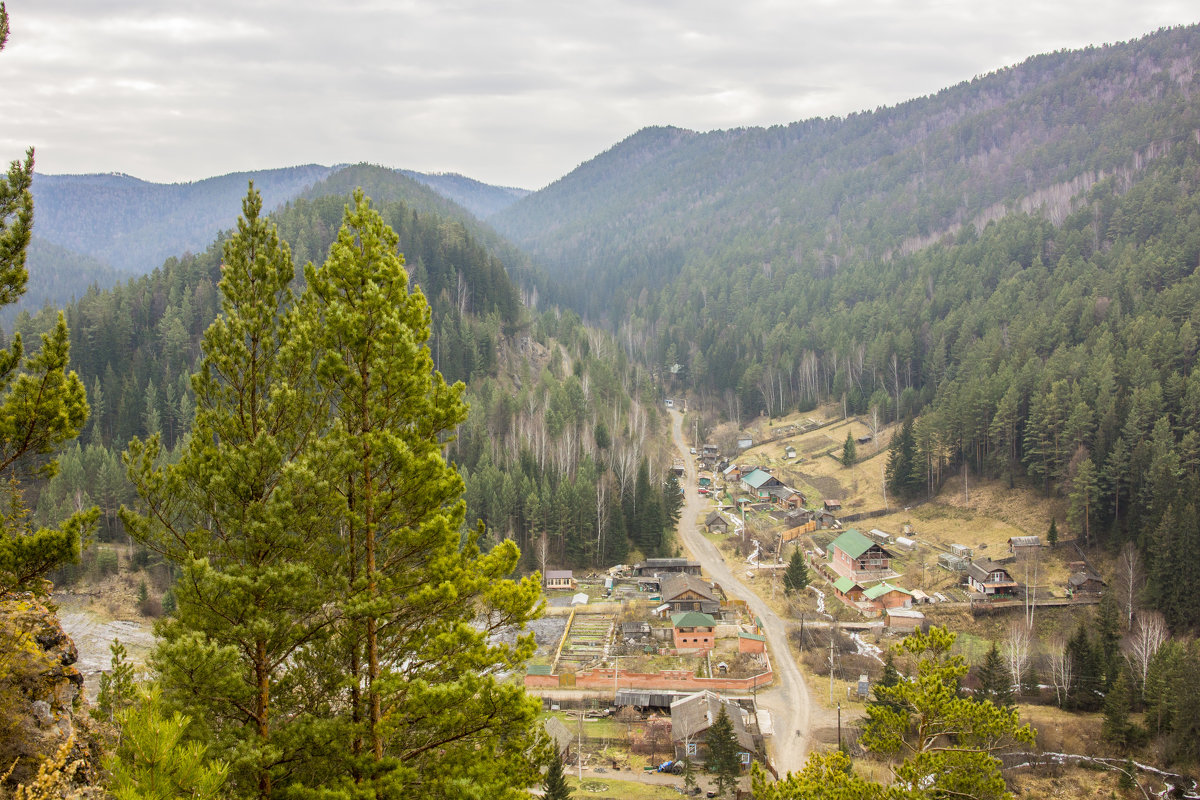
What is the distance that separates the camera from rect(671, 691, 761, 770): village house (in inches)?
1229

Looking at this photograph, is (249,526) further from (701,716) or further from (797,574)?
(797,574)

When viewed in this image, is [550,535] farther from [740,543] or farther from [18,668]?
[18,668]

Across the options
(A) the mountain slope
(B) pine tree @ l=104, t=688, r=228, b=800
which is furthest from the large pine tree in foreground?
(A) the mountain slope

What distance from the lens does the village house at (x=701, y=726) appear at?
31.2 m

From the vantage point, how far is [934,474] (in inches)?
2589

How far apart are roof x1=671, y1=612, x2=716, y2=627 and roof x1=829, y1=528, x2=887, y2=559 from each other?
14270 millimetres

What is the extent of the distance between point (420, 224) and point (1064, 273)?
8399 centimetres

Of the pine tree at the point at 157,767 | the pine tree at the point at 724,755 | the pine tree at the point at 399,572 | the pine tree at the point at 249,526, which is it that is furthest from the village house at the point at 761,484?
the pine tree at the point at 157,767


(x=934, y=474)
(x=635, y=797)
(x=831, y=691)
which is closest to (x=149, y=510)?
(x=635, y=797)

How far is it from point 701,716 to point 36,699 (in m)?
28.3

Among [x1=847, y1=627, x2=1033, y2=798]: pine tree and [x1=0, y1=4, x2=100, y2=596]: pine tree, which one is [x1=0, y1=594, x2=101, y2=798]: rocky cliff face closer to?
[x1=0, y1=4, x2=100, y2=596]: pine tree

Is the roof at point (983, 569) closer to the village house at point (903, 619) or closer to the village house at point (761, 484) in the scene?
the village house at point (903, 619)

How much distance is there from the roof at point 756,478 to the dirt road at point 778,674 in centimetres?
744

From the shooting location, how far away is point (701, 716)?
109 feet
